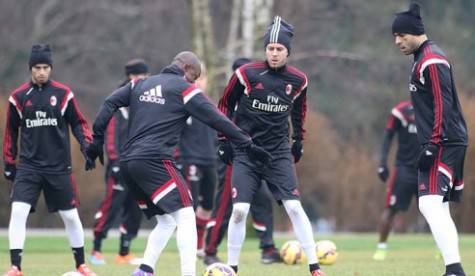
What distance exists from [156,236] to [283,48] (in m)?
2.28

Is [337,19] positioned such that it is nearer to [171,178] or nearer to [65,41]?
[65,41]

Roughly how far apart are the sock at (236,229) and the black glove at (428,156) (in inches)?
73.4

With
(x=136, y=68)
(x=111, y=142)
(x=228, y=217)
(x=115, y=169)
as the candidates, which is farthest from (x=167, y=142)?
(x=115, y=169)

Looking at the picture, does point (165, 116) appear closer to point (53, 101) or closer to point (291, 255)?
point (53, 101)

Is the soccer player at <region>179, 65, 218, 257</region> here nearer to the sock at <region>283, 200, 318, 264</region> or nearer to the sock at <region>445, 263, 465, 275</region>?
the sock at <region>283, 200, 318, 264</region>

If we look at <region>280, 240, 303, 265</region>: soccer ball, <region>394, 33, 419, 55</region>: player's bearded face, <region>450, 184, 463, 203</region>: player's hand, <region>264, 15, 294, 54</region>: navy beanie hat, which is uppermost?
<region>264, 15, 294, 54</region>: navy beanie hat

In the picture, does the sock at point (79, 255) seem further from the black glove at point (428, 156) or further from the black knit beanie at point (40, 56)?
the black glove at point (428, 156)

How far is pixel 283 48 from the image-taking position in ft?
36.5

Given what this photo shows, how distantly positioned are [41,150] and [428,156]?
4.20 m

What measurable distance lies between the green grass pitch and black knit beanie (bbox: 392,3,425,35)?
301 cm

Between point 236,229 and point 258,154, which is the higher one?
point 258,154

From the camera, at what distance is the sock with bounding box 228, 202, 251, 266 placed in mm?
11047

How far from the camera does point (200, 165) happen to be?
50.8 ft

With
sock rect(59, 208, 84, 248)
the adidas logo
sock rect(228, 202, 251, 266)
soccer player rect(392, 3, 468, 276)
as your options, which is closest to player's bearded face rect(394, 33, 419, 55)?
soccer player rect(392, 3, 468, 276)
